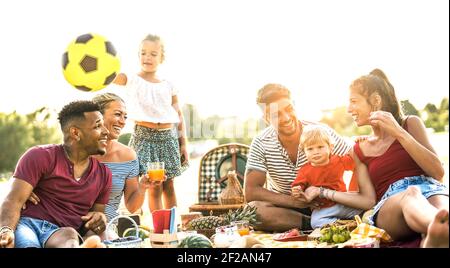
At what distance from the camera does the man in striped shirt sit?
5012 millimetres

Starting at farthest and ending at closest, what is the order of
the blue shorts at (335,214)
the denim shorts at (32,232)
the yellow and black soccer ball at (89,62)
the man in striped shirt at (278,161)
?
the yellow and black soccer ball at (89,62), the man in striped shirt at (278,161), the blue shorts at (335,214), the denim shorts at (32,232)

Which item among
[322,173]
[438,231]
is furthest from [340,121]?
[438,231]

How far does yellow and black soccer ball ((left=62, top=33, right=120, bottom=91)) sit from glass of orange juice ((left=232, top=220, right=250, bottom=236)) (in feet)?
5.42

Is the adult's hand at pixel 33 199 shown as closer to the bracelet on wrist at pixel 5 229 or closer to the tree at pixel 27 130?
the bracelet on wrist at pixel 5 229

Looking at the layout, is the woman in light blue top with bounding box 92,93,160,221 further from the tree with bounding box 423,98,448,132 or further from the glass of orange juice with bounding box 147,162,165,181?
the tree with bounding box 423,98,448,132

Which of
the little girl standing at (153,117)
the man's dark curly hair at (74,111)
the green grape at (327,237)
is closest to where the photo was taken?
the man's dark curly hair at (74,111)

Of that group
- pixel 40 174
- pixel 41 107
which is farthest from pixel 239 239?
pixel 41 107

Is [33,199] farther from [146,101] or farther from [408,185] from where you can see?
[408,185]

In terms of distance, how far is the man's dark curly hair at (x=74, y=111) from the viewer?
422 cm

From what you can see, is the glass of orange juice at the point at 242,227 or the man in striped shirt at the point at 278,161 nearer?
the glass of orange juice at the point at 242,227

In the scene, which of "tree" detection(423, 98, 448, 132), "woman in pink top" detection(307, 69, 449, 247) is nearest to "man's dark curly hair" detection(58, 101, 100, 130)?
"woman in pink top" detection(307, 69, 449, 247)

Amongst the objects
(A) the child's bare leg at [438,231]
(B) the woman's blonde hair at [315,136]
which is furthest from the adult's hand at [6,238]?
(A) the child's bare leg at [438,231]

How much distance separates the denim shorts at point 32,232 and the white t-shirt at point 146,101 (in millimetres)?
1879

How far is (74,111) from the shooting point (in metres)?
4.23
